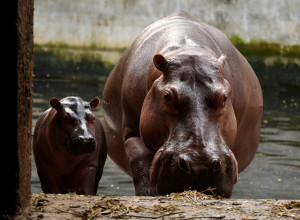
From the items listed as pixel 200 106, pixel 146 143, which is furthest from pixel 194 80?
pixel 146 143

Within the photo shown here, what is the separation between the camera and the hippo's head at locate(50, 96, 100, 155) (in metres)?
5.20

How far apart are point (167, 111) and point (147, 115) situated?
1.06 ft

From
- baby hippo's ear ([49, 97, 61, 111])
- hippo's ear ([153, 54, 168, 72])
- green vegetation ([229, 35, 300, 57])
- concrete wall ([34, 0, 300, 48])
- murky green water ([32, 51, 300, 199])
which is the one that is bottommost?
murky green water ([32, 51, 300, 199])

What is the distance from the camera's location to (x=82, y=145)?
5176 mm

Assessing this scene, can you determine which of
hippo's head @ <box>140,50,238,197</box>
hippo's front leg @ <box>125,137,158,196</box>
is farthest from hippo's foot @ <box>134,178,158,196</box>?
hippo's head @ <box>140,50,238,197</box>

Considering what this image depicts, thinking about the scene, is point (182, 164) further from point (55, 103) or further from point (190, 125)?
point (55, 103)

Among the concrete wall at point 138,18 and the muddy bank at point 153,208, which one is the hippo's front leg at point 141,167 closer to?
the muddy bank at point 153,208

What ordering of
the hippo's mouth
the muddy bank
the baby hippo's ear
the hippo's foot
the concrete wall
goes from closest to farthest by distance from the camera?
the muddy bank < the hippo's foot < the hippo's mouth < the baby hippo's ear < the concrete wall

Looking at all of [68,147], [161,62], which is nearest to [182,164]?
[161,62]

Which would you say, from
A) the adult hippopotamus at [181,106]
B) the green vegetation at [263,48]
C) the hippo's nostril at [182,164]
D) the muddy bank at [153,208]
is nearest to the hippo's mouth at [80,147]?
the adult hippopotamus at [181,106]

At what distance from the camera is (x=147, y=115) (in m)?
4.79

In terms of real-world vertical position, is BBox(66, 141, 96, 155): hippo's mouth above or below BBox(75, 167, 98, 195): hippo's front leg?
above

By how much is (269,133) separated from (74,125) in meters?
6.49

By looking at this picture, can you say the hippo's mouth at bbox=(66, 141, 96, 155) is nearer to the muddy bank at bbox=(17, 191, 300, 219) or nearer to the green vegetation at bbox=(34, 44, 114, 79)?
the muddy bank at bbox=(17, 191, 300, 219)
